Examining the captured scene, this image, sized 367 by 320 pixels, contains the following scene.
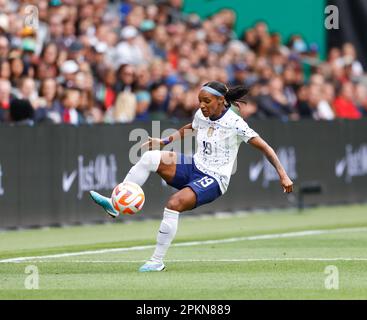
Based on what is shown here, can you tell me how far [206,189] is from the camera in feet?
45.9

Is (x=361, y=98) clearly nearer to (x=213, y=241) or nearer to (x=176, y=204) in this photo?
(x=213, y=241)

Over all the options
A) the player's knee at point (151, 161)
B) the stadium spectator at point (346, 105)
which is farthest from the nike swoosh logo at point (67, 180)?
the stadium spectator at point (346, 105)

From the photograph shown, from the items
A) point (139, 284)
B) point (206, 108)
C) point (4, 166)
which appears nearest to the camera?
point (139, 284)

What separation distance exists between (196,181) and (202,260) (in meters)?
1.37

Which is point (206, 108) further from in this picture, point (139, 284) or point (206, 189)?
point (139, 284)

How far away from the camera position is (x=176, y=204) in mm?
13727

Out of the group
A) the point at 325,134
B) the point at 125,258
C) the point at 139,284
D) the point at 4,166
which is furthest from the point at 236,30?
the point at 139,284

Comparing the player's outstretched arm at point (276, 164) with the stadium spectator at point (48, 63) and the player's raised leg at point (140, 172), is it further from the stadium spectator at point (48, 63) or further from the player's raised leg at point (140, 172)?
the stadium spectator at point (48, 63)

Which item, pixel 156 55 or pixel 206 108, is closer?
pixel 206 108

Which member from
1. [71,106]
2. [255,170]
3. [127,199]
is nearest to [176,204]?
[127,199]

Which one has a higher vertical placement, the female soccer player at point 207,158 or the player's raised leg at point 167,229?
the female soccer player at point 207,158

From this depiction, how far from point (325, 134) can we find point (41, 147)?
8.00 m

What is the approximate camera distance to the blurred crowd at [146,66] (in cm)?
2094

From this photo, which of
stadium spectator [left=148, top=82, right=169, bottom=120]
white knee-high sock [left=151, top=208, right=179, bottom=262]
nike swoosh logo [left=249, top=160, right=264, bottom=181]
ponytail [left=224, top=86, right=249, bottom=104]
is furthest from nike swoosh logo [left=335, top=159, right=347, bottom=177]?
white knee-high sock [left=151, top=208, right=179, bottom=262]
